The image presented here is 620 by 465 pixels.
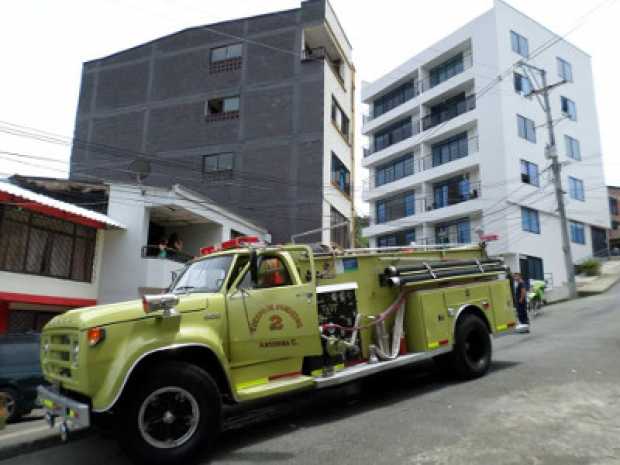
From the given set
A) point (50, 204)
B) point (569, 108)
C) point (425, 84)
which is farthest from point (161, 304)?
point (569, 108)

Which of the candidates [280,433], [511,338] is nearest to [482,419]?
[280,433]

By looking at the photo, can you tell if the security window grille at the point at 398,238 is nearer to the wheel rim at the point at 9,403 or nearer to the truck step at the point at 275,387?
the wheel rim at the point at 9,403

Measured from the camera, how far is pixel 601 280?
96.5ft

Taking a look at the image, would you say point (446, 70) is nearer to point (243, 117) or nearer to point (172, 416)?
point (243, 117)

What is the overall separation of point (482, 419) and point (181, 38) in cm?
2862

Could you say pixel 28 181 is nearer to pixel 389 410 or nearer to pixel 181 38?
pixel 181 38

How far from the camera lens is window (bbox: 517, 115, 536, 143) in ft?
112

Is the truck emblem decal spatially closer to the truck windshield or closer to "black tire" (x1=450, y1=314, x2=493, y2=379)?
the truck windshield

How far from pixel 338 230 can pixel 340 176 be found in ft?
9.71

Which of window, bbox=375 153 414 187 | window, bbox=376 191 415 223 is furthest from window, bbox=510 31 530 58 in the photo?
window, bbox=376 191 415 223

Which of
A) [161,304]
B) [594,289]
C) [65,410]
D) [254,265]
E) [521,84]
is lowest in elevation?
[65,410]

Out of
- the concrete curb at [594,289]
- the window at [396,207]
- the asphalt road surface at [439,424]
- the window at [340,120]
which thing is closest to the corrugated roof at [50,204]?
the asphalt road surface at [439,424]

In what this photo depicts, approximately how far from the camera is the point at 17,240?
15.0m

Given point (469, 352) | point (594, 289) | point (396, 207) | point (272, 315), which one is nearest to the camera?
point (272, 315)
